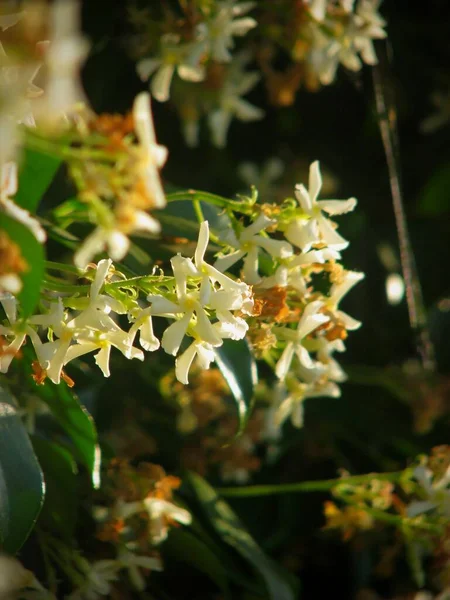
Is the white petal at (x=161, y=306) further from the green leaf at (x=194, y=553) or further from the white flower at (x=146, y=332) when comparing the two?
the green leaf at (x=194, y=553)

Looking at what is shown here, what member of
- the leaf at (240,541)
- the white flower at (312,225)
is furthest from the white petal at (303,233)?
the leaf at (240,541)

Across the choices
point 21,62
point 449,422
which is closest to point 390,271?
point 449,422

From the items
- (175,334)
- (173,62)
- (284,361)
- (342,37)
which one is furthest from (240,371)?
(342,37)

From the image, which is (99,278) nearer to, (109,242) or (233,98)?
(109,242)

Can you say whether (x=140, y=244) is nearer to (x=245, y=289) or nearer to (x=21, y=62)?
(x=245, y=289)

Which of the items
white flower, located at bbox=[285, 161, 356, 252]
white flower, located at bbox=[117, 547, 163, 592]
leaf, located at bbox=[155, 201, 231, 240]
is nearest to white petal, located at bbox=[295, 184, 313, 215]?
white flower, located at bbox=[285, 161, 356, 252]

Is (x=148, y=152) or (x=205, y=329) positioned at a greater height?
(x=148, y=152)
